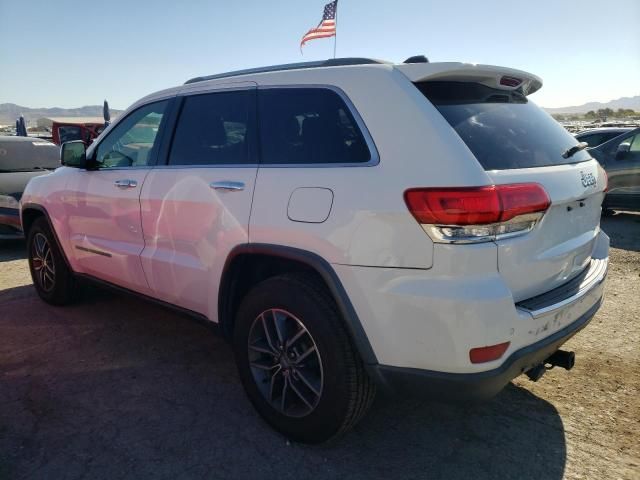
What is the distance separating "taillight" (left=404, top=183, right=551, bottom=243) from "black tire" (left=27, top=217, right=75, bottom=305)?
356cm

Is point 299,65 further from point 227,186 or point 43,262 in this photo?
point 43,262

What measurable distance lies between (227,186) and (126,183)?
1128 mm

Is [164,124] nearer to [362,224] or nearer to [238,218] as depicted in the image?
[238,218]

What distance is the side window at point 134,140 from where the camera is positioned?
3.59 m

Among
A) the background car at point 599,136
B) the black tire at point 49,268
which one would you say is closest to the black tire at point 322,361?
the black tire at point 49,268

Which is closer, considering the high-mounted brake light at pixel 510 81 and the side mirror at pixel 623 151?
the high-mounted brake light at pixel 510 81

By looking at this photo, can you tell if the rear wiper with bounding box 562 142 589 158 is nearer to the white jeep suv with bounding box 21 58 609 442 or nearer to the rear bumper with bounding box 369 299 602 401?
the white jeep suv with bounding box 21 58 609 442

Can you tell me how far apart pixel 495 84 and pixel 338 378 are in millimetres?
1673

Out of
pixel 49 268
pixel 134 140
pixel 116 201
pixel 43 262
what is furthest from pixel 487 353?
pixel 43 262

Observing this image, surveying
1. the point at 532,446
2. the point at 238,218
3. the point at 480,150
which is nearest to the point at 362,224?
the point at 480,150

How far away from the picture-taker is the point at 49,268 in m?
4.70

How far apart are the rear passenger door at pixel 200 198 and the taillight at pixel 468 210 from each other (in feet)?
3.37

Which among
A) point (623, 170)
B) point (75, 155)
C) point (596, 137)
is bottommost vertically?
point (623, 170)

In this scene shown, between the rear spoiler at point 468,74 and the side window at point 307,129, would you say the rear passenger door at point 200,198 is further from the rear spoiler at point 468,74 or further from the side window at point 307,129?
the rear spoiler at point 468,74
